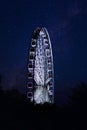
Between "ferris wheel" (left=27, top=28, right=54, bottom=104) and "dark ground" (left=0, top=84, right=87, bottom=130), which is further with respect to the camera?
"ferris wheel" (left=27, top=28, right=54, bottom=104)

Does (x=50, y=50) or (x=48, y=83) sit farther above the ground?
(x=50, y=50)

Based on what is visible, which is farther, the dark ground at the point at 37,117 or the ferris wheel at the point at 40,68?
the ferris wheel at the point at 40,68

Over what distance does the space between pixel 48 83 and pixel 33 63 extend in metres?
3.35

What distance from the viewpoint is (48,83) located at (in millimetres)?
48625
